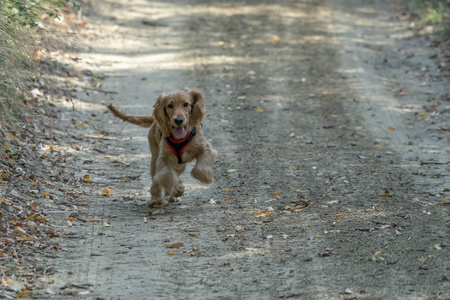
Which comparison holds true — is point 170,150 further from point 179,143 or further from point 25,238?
point 25,238

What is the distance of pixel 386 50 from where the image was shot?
15234mm

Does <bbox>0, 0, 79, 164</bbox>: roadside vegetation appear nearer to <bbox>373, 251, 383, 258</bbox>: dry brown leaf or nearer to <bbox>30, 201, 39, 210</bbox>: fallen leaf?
<bbox>30, 201, 39, 210</bbox>: fallen leaf

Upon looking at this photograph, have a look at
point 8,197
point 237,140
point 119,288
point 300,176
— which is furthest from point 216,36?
point 119,288

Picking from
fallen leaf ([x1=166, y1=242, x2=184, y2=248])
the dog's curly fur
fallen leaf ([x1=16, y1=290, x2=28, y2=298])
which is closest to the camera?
fallen leaf ([x1=16, y1=290, x2=28, y2=298])

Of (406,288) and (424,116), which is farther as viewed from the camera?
(424,116)

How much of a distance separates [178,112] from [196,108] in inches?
13.4

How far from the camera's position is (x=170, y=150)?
738cm

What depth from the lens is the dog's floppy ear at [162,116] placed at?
23.7 ft

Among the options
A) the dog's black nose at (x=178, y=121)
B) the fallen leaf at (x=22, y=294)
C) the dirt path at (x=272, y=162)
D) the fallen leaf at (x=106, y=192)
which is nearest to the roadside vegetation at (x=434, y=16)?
the dirt path at (x=272, y=162)

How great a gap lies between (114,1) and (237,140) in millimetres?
10266

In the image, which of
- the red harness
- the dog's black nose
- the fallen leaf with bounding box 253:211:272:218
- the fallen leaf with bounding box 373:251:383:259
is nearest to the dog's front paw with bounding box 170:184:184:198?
the red harness

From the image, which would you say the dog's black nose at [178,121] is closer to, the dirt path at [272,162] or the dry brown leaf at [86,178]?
the dirt path at [272,162]

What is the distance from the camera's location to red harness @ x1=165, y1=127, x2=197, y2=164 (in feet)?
23.9

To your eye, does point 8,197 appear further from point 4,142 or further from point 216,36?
point 216,36
